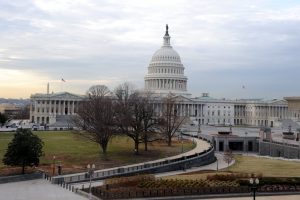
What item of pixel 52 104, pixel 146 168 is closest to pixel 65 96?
pixel 52 104

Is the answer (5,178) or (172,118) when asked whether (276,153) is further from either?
(5,178)

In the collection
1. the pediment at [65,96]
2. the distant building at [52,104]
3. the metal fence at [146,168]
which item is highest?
the pediment at [65,96]

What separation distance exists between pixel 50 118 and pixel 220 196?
149570 millimetres

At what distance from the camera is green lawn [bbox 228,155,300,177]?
51.8 m

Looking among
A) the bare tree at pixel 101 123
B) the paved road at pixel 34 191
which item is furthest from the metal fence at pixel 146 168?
the bare tree at pixel 101 123

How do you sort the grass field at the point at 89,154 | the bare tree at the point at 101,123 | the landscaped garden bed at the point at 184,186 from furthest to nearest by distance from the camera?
1. the bare tree at the point at 101,123
2. the grass field at the point at 89,154
3. the landscaped garden bed at the point at 184,186

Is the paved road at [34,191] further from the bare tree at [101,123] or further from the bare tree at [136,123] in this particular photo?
the bare tree at [136,123]

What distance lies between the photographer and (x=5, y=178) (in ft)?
145

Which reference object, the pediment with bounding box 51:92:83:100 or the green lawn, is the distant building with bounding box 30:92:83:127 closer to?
the pediment with bounding box 51:92:83:100

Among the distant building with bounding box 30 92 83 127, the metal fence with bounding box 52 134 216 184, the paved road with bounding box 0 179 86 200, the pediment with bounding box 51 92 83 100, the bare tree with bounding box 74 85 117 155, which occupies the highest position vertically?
the pediment with bounding box 51 92 83 100

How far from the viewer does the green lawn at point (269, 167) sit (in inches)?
2041

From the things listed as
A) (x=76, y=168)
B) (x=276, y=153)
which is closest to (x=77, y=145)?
(x=76, y=168)

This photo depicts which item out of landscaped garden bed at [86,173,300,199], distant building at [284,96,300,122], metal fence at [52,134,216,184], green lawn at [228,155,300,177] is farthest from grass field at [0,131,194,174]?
distant building at [284,96,300,122]

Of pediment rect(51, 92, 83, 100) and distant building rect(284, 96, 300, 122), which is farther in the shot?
pediment rect(51, 92, 83, 100)
